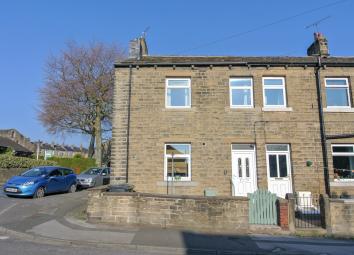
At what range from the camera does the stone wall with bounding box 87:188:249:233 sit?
10.2 metres

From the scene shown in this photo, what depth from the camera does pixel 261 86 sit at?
15.6 m

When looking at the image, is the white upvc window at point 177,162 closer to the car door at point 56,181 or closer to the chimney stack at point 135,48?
the chimney stack at point 135,48

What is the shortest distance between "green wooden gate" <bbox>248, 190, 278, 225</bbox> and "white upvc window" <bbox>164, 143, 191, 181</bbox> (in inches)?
183

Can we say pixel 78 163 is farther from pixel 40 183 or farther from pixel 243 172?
pixel 243 172

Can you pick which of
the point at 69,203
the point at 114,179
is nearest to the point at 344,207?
the point at 114,179

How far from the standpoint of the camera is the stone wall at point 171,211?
33.5 ft

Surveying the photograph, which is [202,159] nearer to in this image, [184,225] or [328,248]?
[184,225]

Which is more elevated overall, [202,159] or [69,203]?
[202,159]

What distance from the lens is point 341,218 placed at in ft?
33.8

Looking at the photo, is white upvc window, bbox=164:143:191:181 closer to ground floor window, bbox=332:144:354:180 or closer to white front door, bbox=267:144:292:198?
white front door, bbox=267:144:292:198

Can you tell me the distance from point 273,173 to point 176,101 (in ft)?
18.9

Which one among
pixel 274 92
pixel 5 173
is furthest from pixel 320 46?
pixel 5 173

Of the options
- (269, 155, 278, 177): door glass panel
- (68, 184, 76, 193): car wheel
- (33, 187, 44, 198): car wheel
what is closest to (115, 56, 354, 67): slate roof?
(269, 155, 278, 177): door glass panel

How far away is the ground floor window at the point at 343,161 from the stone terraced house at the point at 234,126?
4 centimetres
